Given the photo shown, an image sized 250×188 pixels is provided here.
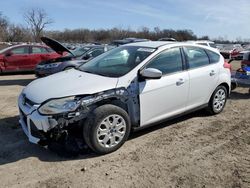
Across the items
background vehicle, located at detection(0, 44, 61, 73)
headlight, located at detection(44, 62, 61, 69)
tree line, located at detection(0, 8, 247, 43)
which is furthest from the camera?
tree line, located at detection(0, 8, 247, 43)

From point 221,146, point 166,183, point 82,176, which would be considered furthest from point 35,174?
point 221,146

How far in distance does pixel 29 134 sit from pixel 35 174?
69cm

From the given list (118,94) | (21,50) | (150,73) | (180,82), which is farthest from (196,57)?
(21,50)

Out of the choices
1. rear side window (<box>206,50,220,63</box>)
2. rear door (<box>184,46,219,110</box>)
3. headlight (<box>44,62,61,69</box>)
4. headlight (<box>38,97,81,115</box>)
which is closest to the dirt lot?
rear door (<box>184,46,219,110</box>)

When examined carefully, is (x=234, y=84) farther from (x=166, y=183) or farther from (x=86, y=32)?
(x=86, y=32)

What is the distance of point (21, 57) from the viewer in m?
13.3

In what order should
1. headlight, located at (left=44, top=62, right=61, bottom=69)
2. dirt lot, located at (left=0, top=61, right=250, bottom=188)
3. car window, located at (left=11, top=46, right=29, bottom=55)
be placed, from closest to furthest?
dirt lot, located at (left=0, top=61, right=250, bottom=188) < headlight, located at (left=44, top=62, right=61, bottom=69) < car window, located at (left=11, top=46, right=29, bottom=55)

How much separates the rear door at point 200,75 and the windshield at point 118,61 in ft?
3.07

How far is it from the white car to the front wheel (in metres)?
0.17

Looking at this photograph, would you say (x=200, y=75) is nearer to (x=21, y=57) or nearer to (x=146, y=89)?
(x=146, y=89)

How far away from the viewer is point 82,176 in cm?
366

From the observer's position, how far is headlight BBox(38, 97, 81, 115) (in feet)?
12.9

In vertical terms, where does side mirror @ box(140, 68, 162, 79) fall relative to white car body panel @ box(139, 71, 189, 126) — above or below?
above

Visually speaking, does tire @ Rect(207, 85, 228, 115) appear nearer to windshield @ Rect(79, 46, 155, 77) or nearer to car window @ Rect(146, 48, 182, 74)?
car window @ Rect(146, 48, 182, 74)
